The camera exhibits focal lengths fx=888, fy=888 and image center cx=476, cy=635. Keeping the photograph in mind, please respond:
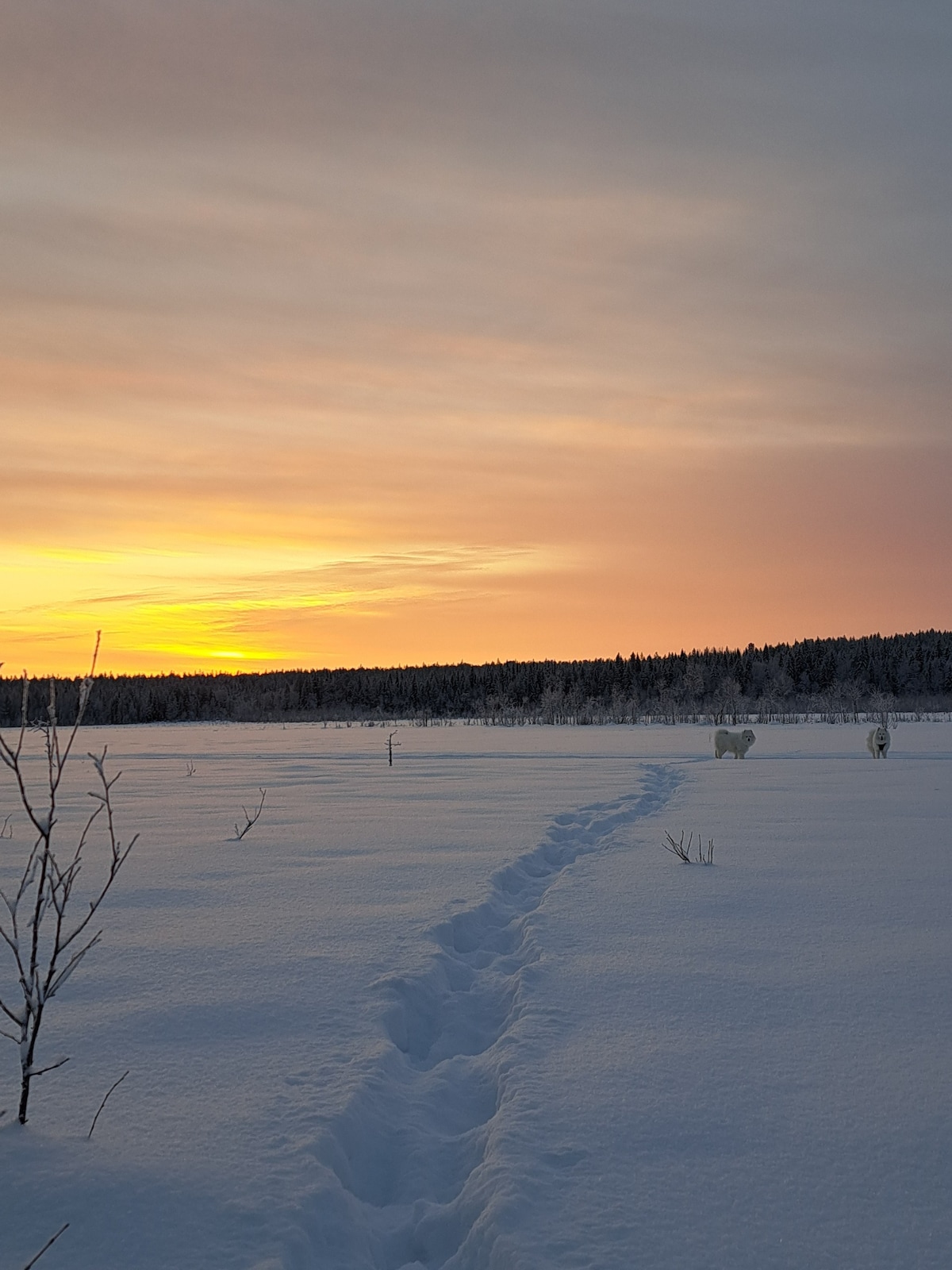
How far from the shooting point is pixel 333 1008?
3.71 m

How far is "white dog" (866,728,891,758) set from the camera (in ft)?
55.4

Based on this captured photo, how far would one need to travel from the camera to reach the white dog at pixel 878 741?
16891 millimetres

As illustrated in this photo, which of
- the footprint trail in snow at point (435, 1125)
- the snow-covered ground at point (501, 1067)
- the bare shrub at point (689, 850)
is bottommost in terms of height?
the footprint trail in snow at point (435, 1125)

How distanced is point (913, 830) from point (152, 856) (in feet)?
21.9

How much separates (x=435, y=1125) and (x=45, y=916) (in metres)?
3.51

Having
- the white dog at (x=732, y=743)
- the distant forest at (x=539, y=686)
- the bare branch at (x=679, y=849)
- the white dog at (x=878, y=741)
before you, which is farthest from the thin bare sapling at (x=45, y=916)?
the distant forest at (x=539, y=686)

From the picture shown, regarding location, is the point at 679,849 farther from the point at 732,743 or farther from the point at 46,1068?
the point at 732,743

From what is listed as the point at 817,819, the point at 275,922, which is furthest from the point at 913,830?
the point at 275,922

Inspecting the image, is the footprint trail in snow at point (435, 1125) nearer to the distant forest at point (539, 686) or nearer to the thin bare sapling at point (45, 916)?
the thin bare sapling at point (45, 916)

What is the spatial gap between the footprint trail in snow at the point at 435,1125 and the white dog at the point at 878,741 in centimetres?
1398

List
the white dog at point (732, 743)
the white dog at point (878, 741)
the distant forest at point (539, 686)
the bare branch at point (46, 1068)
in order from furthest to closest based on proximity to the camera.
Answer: the distant forest at point (539, 686) < the white dog at point (732, 743) < the white dog at point (878, 741) < the bare branch at point (46, 1068)

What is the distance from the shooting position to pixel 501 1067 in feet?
10.6

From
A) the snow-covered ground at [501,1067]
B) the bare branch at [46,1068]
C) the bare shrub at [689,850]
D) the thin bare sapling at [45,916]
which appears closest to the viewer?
the snow-covered ground at [501,1067]

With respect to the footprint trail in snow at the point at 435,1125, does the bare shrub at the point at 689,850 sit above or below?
above
